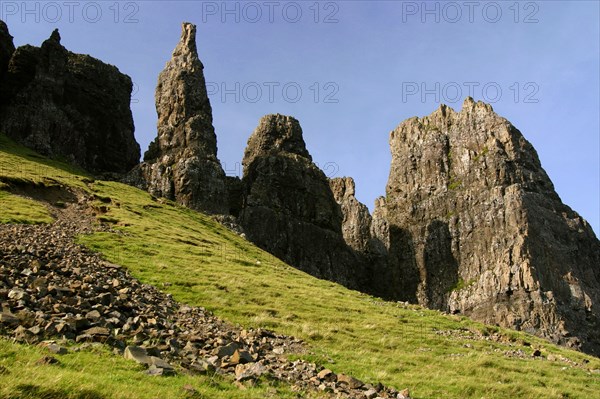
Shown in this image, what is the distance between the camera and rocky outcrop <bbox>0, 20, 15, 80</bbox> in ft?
459

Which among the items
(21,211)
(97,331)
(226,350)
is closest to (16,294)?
(97,331)

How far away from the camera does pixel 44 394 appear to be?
41.7 feet

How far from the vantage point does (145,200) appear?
95125 mm

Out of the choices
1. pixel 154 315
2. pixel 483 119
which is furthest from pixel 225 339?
pixel 483 119

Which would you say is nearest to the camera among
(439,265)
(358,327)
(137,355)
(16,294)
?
(137,355)

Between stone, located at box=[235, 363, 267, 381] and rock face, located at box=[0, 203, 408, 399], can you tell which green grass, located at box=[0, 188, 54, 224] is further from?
stone, located at box=[235, 363, 267, 381]

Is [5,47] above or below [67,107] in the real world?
above

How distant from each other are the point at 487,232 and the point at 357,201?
43.9 meters

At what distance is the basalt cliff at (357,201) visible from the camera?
424ft

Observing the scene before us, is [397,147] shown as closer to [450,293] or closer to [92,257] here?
[450,293]

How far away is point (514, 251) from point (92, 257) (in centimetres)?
12688

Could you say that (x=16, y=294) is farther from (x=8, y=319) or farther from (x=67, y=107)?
(x=67, y=107)

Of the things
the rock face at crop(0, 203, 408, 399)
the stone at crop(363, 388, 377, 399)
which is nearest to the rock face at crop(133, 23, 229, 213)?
the rock face at crop(0, 203, 408, 399)

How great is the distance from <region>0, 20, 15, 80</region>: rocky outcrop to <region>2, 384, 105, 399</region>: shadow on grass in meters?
148
